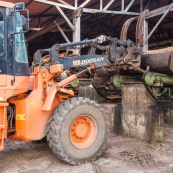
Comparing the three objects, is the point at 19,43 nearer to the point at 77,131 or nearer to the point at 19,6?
the point at 19,6

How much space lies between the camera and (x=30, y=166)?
165 inches

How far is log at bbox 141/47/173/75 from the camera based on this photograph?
5.71 meters

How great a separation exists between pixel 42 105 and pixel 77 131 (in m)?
0.68

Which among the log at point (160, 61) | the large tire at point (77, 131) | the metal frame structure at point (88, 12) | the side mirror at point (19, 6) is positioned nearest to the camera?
the side mirror at point (19, 6)

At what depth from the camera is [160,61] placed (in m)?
5.84

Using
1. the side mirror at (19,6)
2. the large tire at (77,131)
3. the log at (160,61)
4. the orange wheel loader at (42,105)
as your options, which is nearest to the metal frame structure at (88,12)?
the log at (160,61)

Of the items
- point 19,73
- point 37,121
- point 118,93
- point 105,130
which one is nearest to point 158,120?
point 105,130

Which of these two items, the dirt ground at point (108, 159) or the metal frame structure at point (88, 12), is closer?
the dirt ground at point (108, 159)

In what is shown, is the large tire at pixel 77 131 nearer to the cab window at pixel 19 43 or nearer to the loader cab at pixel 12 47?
the loader cab at pixel 12 47

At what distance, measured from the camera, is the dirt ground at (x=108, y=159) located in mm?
4020

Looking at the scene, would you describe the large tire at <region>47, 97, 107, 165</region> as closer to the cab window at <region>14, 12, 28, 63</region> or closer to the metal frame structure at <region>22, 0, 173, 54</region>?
the cab window at <region>14, 12, 28, 63</region>

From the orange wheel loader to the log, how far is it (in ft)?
Result: 5.57

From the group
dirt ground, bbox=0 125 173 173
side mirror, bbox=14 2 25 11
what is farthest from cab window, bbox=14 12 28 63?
dirt ground, bbox=0 125 173 173

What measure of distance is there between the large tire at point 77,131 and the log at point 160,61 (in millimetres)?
1938
